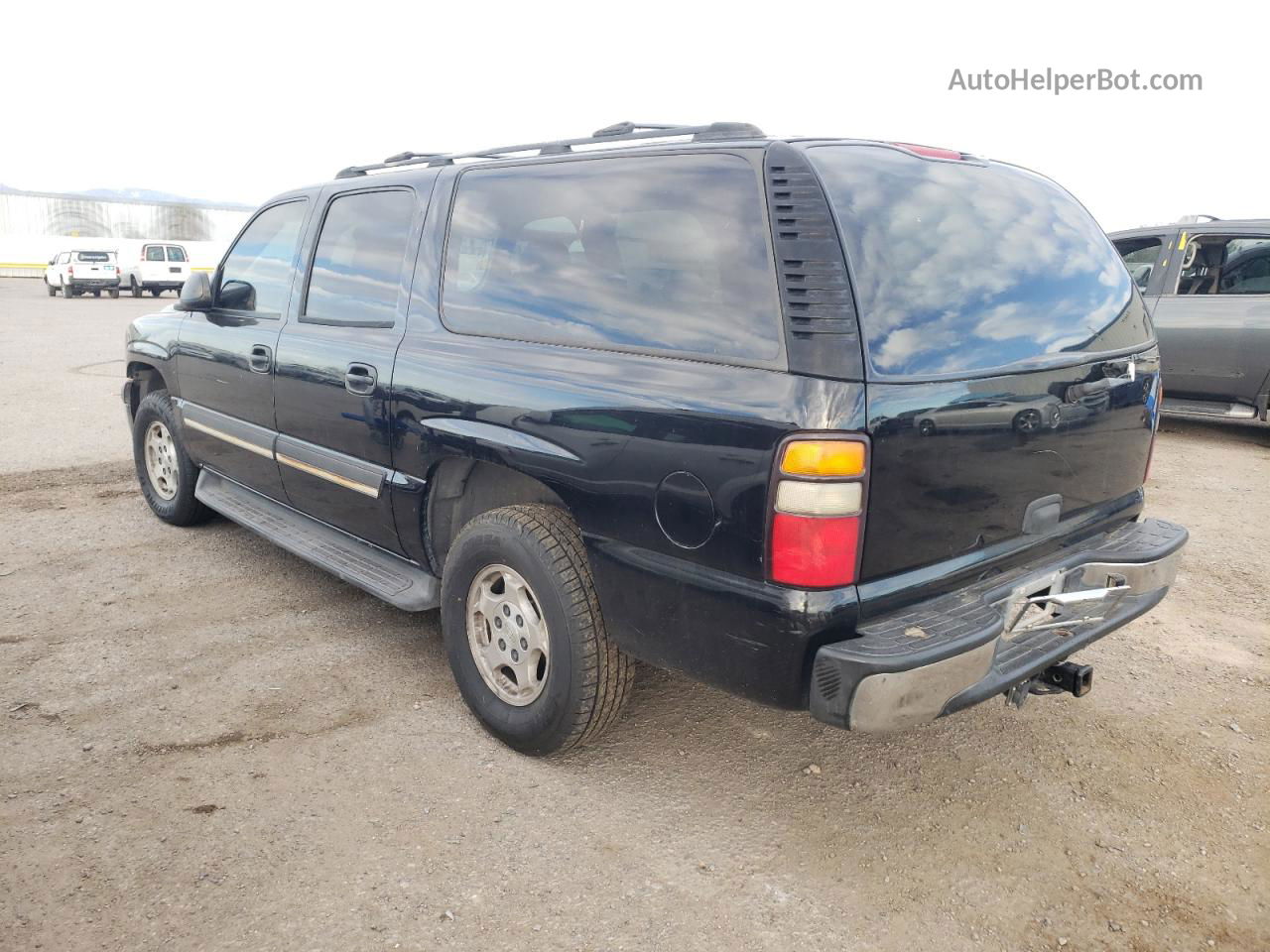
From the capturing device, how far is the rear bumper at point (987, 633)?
2.11 m

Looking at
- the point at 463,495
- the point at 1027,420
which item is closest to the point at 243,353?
the point at 463,495

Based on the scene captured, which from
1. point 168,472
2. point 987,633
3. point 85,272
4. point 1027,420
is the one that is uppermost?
point 1027,420

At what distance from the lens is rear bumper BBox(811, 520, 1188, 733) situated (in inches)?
82.9

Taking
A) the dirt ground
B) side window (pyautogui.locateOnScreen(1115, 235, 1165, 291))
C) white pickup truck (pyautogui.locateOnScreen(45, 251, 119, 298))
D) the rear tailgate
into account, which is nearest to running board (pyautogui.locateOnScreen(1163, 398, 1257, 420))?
side window (pyautogui.locateOnScreen(1115, 235, 1165, 291))

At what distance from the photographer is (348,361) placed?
3.32m

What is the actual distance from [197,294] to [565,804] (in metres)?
3.02

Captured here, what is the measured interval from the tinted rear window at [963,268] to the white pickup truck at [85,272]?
29366 millimetres

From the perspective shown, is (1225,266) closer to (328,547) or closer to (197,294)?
(328,547)

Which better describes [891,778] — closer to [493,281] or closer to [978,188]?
[978,188]

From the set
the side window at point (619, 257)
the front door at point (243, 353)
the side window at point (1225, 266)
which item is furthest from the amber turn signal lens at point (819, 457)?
the side window at point (1225, 266)

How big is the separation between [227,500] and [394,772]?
7.12ft

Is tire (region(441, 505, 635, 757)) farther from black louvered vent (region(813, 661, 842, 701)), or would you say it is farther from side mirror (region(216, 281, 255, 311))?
side mirror (region(216, 281, 255, 311))

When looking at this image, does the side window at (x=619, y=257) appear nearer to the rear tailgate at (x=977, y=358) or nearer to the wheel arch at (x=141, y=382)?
the rear tailgate at (x=977, y=358)

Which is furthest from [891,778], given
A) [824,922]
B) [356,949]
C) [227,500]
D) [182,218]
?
[182,218]
